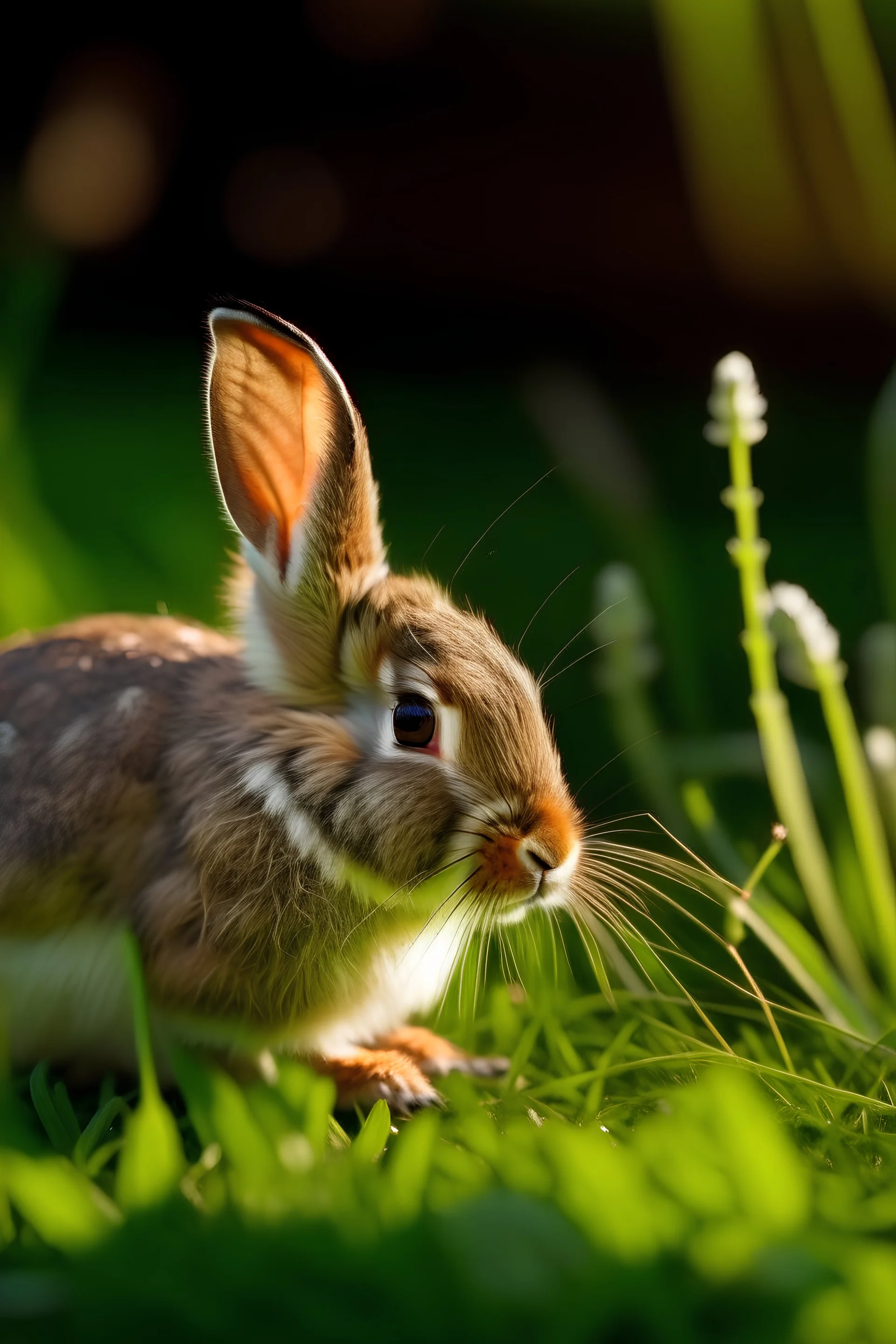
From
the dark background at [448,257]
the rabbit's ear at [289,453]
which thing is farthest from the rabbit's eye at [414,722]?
the dark background at [448,257]

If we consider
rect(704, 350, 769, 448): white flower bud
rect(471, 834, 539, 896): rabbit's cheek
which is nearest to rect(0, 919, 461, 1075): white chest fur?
rect(471, 834, 539, 896): rabbit's cheek

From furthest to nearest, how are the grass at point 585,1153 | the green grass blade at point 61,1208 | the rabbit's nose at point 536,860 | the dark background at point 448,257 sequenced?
the dark background at point 448,257
the rabbit's nose at point 536,860
the green grass blade at point 61,1208
the grass at point 585,1153

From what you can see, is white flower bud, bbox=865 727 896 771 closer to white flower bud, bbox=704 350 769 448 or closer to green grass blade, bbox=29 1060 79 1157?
white flower bud, bbox=704 350 769 448

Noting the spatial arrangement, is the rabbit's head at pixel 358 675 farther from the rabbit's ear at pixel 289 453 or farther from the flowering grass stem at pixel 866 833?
the flowering grass stem at pixel 866 833

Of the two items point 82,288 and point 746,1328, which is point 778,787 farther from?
point 82,288

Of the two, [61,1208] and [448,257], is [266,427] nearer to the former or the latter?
[61,1208]

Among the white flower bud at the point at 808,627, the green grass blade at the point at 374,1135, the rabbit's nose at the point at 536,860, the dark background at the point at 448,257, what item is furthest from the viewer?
the dark background at the point at 448,257

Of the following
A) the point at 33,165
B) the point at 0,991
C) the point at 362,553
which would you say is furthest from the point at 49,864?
the point at 33,165
